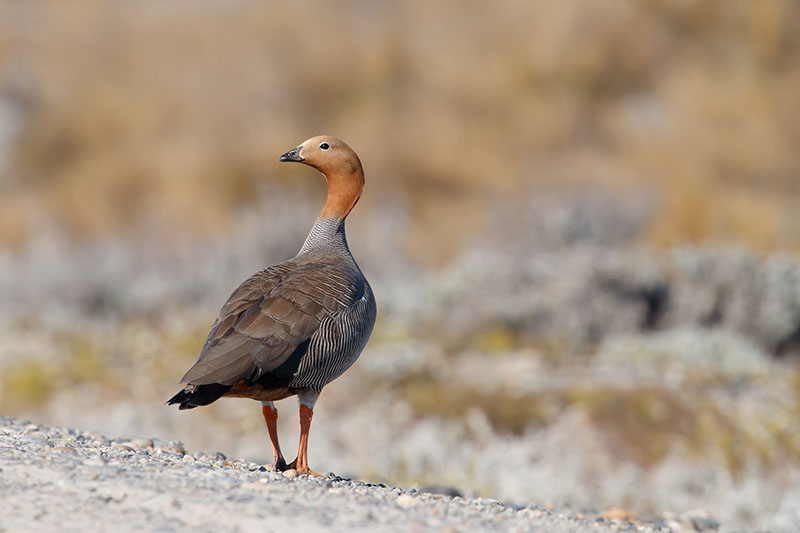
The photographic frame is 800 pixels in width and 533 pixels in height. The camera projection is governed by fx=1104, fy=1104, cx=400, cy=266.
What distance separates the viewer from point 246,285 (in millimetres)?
6312

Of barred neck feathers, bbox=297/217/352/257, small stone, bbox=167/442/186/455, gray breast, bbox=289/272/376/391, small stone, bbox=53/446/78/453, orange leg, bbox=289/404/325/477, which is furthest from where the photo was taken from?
barred neck feathers, bbox=297/217/352/257

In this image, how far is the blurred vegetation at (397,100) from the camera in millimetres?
27828

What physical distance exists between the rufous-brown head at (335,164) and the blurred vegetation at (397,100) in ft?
58.6

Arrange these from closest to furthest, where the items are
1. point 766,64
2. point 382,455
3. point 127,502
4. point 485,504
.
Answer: point 127,502
point 485,504
point 382,455
point 766,64

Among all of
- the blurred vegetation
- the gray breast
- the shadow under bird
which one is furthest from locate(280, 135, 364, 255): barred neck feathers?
the blurred vegetation

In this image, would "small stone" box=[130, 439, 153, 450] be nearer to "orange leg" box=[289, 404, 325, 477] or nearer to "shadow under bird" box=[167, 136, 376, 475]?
"shadow under bird" box=[167, 136, 376, 475]

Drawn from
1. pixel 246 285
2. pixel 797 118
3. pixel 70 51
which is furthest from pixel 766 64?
pixel 246 285

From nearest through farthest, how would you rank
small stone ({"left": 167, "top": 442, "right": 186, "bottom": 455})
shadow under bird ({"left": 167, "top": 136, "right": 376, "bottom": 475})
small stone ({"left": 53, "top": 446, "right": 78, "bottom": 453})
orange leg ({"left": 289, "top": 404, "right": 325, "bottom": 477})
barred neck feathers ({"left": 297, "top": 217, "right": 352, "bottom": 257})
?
small stone ({"left": 53, "top": 446, "right": 78, "bottom": 453}) < shadow under bird ({"left": 167, "top": 136, "right": 376, "bottom": 475}) < orange leg ({"left": 289, "top": 404, "right": 325, "bottom": 477}) < small stone ({"left": 167, "top": 442, "right": 186, "bottom": 455}) < barred neck feathers ({"left": 297, "top": 217, "right": 352, "bottom": 257})

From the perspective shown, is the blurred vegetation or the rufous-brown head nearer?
the rufous-brown head

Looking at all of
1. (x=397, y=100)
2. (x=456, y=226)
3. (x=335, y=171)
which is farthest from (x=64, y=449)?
(x=397, y=100)

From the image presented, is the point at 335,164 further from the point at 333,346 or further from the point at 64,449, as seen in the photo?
the point at 64,449

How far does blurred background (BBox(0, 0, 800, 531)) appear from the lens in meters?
10.2

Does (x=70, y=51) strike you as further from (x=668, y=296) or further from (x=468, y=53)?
(x=668, y=296)

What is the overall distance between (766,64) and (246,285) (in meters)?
29.3
